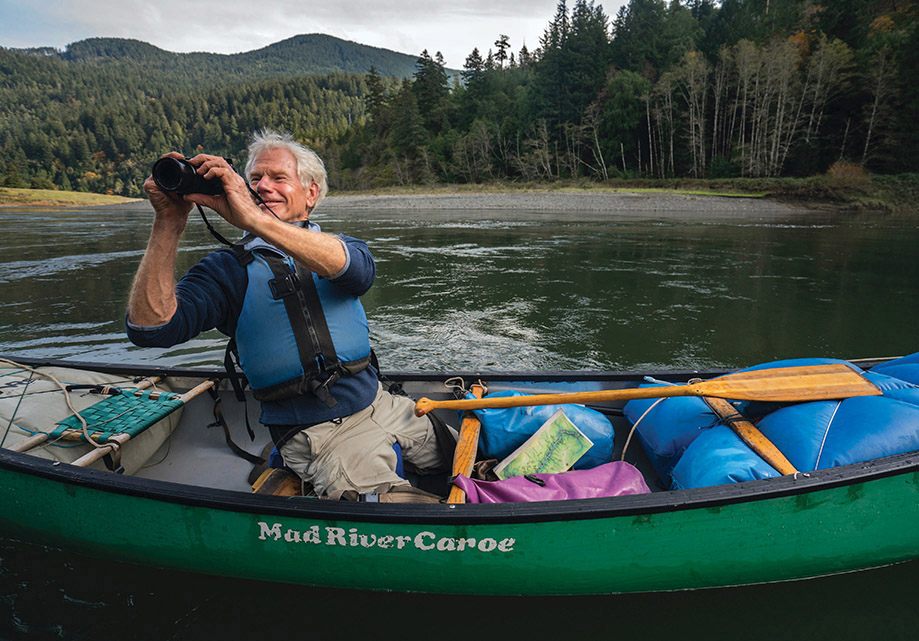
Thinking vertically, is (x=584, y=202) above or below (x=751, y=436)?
below

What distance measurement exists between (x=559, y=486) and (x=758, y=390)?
4.31ft

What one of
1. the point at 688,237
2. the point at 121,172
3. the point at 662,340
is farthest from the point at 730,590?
the point at 121,172

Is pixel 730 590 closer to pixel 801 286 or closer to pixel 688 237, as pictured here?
pixel 801 286

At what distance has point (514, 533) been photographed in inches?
93.7

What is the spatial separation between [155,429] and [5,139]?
14970cm

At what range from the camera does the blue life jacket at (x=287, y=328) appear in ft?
7.82

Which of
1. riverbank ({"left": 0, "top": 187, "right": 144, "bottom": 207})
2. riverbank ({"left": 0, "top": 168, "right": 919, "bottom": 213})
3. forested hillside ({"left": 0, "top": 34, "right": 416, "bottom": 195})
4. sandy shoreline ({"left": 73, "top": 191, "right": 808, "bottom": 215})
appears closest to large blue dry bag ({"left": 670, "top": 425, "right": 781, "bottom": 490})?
sandy shoreline ({"left": 73, "top": 191, "right": 808, "bottom": 215})

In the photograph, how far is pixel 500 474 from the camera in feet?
10.0

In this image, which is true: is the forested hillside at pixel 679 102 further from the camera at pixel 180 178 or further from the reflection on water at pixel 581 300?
the camera at pixel 180 178

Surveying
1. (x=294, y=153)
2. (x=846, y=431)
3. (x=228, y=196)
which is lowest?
(x=846, y=431)

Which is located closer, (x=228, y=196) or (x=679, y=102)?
(x=228, y=196)

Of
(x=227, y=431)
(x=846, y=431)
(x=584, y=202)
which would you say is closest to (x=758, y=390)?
(x=846, y=431)

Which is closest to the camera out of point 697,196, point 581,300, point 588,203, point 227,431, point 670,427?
point 670,427

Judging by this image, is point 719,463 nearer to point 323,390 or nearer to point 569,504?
point 569,504
